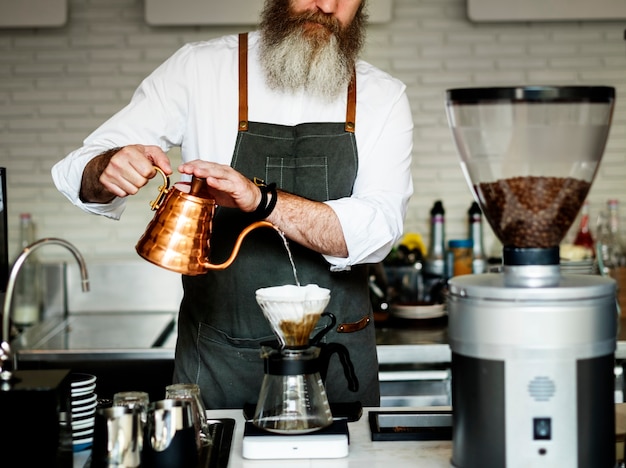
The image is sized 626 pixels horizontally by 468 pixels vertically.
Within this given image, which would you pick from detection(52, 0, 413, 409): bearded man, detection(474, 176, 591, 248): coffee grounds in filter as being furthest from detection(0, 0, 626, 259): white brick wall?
detection(474, 176, 591, 248): coffee grounds in filter

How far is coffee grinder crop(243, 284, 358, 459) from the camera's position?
5.48ft

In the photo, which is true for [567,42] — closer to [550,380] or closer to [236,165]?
[236,165]

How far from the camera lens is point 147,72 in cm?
422

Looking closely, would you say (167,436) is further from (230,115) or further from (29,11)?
(29,11)

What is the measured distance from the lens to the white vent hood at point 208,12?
3963 mm

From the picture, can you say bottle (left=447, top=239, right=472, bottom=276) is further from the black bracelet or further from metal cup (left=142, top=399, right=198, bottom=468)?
metal cup (left=142, top=399, right=198, bottom=468)

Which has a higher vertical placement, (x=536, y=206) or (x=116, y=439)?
(x=536, y=206)

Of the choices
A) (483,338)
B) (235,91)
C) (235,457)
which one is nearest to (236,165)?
(235,91)

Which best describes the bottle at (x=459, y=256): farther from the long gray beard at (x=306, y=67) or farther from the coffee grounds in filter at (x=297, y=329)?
the coffee grounds in filter at (x=297, y=329)

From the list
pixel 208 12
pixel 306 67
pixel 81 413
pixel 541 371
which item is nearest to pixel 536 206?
pixel 541 371

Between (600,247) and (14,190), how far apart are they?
8.75ft

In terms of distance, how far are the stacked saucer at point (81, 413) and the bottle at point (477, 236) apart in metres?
2.54

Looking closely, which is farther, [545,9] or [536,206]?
[545,9]

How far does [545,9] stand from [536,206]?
2778 millimetres
